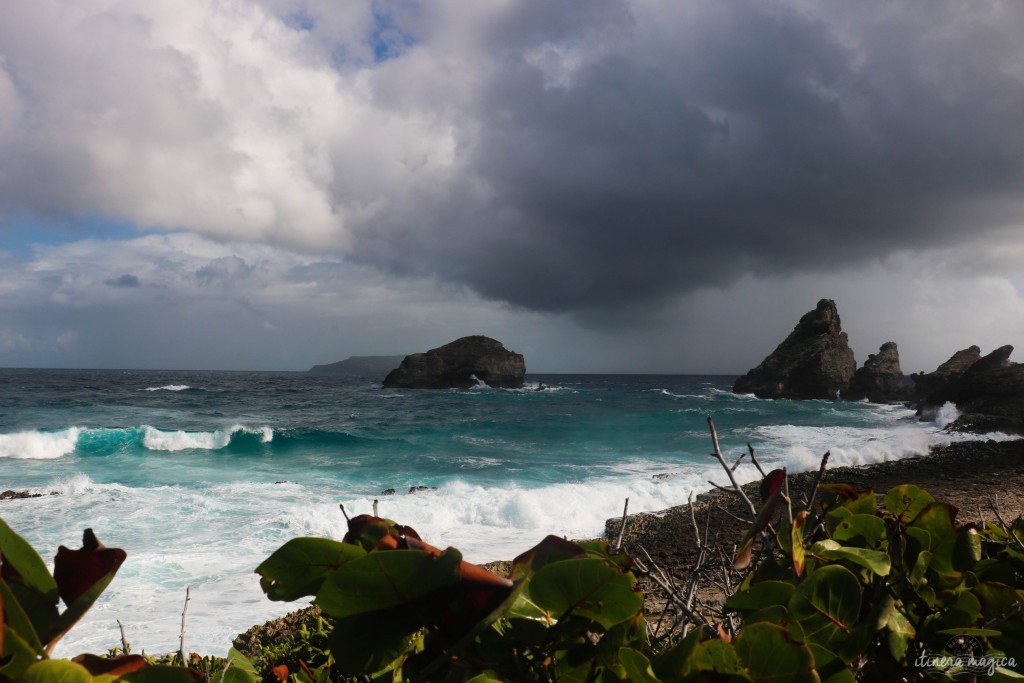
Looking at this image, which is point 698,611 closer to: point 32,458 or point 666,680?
point 666,680

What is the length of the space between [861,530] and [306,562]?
76 centimetres

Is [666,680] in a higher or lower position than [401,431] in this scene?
higher

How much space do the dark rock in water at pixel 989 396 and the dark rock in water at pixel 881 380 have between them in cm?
1736

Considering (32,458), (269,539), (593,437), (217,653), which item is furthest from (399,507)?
(32,458)

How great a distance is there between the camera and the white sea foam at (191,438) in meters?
22.8

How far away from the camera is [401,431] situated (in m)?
27.2

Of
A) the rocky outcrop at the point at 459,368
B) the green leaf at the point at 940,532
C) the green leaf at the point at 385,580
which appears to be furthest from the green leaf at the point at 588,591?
the rocky outcrop at the point at 459,368

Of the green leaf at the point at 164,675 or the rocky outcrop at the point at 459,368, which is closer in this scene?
the green leaf at the point at 164,675

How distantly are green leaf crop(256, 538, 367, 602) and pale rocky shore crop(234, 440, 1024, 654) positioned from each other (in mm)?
5060

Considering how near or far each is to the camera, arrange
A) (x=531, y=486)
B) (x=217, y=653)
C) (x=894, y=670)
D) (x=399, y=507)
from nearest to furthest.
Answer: (x=894, y=670) → (x=217, y=653) → (x=399, y=507) → (x=531, y=486)

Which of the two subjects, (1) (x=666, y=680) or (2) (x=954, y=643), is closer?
(1) (x=666, y=680)

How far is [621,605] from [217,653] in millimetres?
6300

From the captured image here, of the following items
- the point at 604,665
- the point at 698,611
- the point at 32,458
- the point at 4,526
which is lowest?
the point at 32,458

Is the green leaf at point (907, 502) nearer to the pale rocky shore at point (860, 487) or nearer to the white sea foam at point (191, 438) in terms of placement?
the pale rocky shore at point (860, 487)
